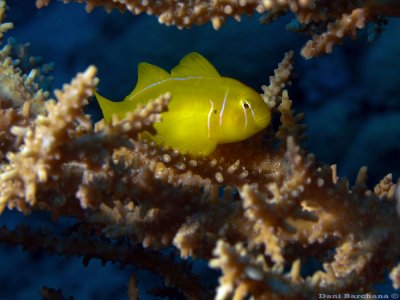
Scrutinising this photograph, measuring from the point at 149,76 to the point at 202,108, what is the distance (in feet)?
1.28

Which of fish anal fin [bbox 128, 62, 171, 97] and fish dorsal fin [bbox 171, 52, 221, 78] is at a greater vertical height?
fish dorsal fin [bbox 171, 52, 221, 78]

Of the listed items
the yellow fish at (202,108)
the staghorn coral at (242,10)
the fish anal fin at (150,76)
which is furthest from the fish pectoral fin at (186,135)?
the staghorn coral at (242,10)

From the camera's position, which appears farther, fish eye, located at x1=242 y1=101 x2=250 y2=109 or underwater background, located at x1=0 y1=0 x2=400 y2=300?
underwater background, located at x1=0 y1=0 x2=400 y2=300

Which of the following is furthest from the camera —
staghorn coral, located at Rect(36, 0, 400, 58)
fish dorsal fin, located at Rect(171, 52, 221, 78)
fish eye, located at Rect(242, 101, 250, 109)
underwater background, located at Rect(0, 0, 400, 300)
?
underwater background, located at Rect(0, 0, 400, 300)

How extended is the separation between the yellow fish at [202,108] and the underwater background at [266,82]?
1770 millimetres

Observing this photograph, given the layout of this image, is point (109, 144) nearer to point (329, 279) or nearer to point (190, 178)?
point (190, 178)

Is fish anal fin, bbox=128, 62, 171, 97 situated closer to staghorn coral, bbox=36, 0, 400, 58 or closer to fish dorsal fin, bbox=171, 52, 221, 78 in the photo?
fish dorsal fin, bbox=171, 52, 221, 78

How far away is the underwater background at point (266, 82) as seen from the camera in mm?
3916

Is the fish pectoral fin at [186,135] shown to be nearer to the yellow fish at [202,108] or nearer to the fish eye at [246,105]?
the yellow fish at [202,108]

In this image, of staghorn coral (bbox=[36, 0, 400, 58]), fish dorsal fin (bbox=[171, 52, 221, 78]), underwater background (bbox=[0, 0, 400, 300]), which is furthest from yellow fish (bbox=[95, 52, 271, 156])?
underwater background (bbox=[0, 0, 400, 300])

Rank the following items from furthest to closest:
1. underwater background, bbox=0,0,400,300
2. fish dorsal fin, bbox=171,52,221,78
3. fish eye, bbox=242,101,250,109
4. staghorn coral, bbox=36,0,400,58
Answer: underwater background, bbox=0,0,400,300 → fish dorsal fin, bbox=171,52,221,78 → fish eye, bbox=242,101,250,109 → staghorn coral, bbox=36,0,400,58

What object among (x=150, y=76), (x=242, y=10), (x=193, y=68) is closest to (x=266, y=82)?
(x=193, y=68)

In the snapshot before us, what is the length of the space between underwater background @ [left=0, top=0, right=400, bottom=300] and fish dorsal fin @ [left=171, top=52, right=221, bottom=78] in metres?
1.69

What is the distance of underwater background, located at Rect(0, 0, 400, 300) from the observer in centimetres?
392
